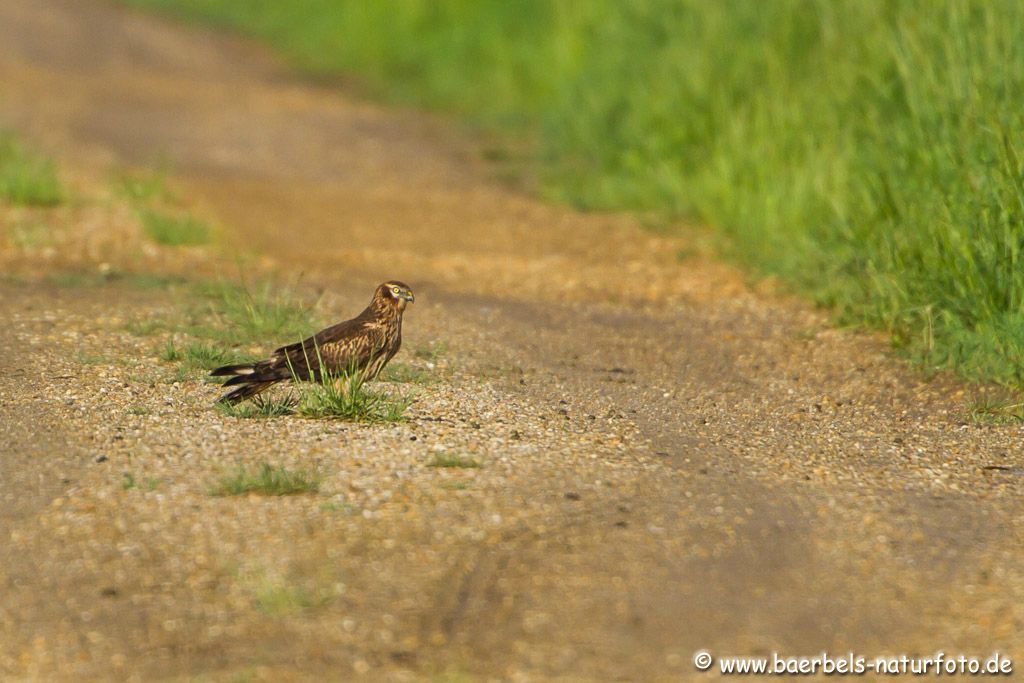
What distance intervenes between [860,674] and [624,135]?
Result: 25.8ft

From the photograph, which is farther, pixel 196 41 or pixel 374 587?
pixel 196 41

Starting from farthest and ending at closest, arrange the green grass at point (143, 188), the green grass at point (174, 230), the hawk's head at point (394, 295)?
the green grass at point (143, 188)
the green grass at point (174, 230)
the hawk's head at point (394, 295)

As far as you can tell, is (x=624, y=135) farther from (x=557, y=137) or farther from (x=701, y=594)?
(x=701, y=594)

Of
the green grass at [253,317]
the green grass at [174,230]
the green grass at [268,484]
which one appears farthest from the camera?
the green grass at [174,230]

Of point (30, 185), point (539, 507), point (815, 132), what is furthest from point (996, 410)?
point (30, 185)

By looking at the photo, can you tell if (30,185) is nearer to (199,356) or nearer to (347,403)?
(199,356)

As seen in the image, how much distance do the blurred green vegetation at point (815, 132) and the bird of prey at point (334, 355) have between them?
2.64m

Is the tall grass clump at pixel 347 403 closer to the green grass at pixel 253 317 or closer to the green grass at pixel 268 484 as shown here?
the green grass at pixel 268 484

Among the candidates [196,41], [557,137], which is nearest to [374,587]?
[557,137]

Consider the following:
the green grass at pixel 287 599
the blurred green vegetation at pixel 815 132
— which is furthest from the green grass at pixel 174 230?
the green grass at pixel 287 599

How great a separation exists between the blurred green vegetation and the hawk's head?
2537 millimetres

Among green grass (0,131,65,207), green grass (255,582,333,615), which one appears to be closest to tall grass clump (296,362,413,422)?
green grass (255,582,333,615)

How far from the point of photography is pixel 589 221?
1069 centimetres

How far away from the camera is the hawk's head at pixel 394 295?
6.28m
